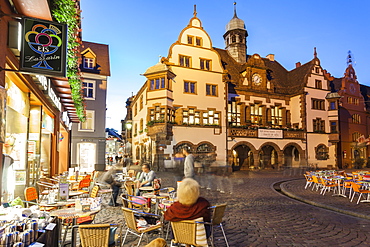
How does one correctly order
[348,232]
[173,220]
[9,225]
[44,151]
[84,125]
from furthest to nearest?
[84,125]
[44,151]
[348,232]
[173,220]
[9,225]

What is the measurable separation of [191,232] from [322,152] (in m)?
32.2

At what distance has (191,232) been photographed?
14.0 feet

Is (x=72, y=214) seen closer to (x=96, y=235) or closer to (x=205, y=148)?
(x=96, y=235)

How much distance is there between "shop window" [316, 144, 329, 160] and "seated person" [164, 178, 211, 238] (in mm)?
31039

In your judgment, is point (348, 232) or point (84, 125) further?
point (84, 125)

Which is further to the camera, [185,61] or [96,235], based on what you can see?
[185,61]

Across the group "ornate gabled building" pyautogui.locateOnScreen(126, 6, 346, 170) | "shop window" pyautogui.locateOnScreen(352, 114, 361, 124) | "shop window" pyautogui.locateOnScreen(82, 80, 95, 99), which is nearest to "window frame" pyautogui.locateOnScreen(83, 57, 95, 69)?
"shop window" pyautogui.locateOnScreen(82, 80, 95, 99)

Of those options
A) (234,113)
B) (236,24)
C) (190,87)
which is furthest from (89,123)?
(236,24)

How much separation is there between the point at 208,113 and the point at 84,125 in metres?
12.0

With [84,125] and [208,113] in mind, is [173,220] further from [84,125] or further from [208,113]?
[84,125]

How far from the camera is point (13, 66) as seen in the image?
5469 mm

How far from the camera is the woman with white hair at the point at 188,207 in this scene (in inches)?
172

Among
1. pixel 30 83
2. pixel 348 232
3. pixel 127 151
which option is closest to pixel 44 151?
pixel 30 83

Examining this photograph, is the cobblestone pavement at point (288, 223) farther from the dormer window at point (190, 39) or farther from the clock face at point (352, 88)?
the clock face at point (352, 88)
